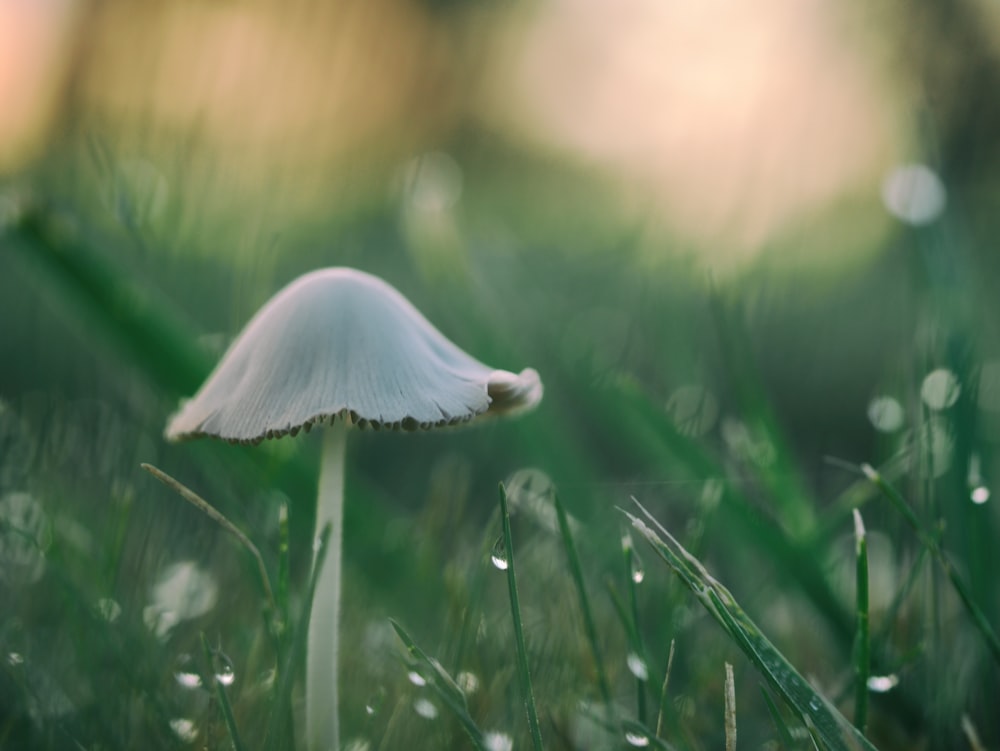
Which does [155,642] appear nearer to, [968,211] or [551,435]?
[551,435]

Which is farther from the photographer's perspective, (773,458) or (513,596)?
(773,458)

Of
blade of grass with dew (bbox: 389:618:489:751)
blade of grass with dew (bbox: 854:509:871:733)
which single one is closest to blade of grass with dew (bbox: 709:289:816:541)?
blade of grass with dew (bbox: 854:509:871:733)

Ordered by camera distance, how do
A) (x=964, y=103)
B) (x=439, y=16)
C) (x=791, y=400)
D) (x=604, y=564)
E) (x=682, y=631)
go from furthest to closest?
(x=439, y=16), (x=791, y=400), (x=964, y=103), (x=604, y=564), (x=682, y=631)

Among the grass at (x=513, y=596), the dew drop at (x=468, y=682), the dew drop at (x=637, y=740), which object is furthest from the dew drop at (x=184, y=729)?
the dew drop at (x=637, y=740)

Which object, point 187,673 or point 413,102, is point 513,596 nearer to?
point 187,673

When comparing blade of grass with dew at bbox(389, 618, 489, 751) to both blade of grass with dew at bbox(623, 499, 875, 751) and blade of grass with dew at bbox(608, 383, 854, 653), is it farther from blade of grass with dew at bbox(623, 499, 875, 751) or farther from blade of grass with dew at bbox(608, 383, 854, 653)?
blade of grass with dew at bbox(608, 383, 854, 653)

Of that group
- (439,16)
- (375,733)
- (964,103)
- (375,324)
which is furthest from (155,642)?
(439,16)

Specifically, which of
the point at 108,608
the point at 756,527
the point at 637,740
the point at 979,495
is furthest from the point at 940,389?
the point at 108,608
